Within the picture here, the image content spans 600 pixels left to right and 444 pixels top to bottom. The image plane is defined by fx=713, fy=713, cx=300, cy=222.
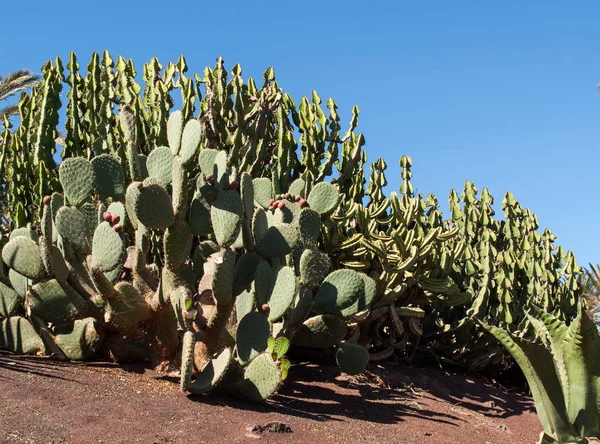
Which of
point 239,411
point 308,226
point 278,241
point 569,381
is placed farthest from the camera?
point 308,226

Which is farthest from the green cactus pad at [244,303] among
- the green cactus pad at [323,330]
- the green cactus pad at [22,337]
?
the green cactus pad at [22,337]

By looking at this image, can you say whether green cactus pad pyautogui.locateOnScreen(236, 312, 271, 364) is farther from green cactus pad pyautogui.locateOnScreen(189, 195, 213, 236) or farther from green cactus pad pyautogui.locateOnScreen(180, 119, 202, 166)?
green cactus pad pyautogui.locateOnScreen(180, 119, 202, 166)

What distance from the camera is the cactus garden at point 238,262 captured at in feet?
16.7

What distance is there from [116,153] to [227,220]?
243 cm

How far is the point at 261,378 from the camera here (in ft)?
16.6

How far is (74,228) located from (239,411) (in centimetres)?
187

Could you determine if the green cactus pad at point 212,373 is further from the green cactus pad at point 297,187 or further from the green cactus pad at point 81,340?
the green cactus pad at point 297,187

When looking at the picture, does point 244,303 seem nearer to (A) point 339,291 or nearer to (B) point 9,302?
(A) point 339,291

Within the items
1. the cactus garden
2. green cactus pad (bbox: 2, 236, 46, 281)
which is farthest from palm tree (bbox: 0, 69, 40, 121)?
green cactus pad (bbox: 2, 236, 46, 281)

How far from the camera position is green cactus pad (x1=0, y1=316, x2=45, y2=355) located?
240 inches

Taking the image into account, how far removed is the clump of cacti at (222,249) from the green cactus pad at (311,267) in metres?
0.02

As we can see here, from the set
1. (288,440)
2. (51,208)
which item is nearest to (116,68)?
(51,208)

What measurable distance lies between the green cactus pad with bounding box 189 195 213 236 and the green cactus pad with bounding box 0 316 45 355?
1.80 m

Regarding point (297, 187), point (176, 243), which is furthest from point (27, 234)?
point (297, 187)
